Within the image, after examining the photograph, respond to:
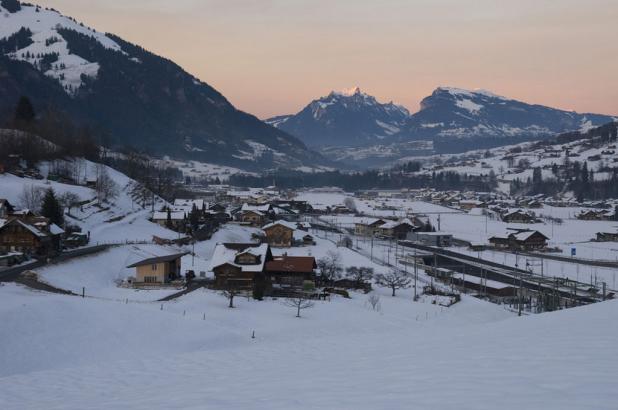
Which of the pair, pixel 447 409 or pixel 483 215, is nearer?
pixel 447 409

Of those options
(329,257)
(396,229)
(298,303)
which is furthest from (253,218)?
(298,303)

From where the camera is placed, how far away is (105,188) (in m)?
53.8

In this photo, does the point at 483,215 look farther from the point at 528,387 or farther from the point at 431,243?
the point at 528,387

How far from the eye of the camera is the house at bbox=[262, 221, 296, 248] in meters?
51.2

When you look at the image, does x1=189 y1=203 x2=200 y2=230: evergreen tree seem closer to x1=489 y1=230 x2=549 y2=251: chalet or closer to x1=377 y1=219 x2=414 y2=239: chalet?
x1=377 y1=219 x2=414 y2=239: chalet

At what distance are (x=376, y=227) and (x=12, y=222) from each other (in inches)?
1681

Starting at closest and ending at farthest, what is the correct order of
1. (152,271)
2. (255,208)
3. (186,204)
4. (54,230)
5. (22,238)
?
1. (152,271)
2. (22,238)
3. (54,230)
4. (255,208)
5. (186,204)

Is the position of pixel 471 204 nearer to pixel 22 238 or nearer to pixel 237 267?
pixel 237 267

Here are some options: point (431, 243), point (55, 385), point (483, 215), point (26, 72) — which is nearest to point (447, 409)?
point (55, 385)

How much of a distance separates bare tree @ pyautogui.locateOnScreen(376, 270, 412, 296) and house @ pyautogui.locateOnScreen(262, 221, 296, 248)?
16337 millimetres

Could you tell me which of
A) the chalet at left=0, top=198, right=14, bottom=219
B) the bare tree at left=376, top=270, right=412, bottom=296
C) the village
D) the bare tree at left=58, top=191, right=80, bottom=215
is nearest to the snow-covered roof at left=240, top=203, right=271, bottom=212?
the village

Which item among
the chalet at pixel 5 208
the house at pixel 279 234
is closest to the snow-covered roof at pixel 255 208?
the house at pixel 279 234

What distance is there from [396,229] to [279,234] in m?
19.0

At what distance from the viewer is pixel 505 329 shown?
425 inches
